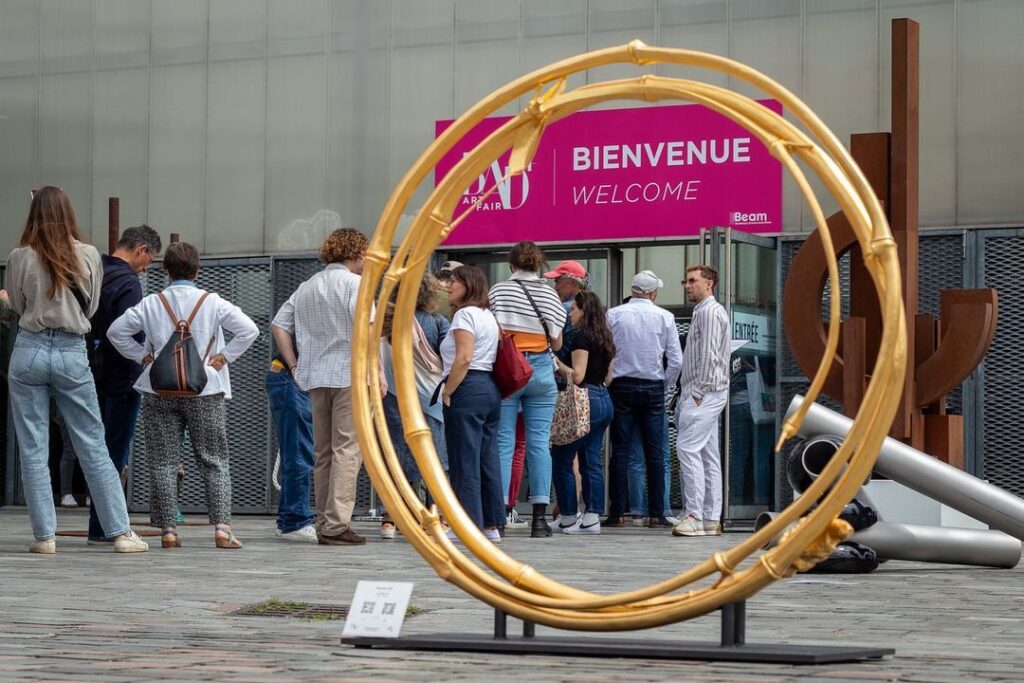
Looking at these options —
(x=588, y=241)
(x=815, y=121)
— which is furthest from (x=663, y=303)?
(x=815, y=121)

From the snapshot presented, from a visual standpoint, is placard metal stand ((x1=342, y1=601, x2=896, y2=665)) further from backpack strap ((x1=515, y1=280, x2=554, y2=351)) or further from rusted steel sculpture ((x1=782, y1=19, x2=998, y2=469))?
backpack strap ((x1=515, y1=280, x2=554, y2=351))

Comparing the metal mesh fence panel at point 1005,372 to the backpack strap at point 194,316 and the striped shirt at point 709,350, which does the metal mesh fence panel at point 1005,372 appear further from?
the backpack strap at point 194,316

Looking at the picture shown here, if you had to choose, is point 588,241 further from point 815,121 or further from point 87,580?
point 815,121

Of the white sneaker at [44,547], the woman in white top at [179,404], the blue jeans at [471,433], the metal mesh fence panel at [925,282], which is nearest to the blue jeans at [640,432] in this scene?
the metal mesh fence panel at [925,282]

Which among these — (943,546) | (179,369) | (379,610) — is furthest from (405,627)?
(179,369)

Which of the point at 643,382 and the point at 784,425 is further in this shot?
the point at 643,382

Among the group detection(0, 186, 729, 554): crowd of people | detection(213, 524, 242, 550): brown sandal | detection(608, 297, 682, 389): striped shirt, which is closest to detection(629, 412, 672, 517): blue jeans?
detection(0, 186, 729, 554): crowd of people

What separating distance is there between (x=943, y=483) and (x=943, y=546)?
413mm

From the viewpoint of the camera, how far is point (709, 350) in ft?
39.2

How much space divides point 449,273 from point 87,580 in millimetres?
A: 4025

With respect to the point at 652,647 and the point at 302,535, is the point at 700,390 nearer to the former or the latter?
the point at 302,535

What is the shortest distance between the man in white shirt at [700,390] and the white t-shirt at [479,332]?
2040 mm

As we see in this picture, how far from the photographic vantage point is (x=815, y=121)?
15.5 feet

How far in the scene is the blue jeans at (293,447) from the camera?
1110 centimetres
